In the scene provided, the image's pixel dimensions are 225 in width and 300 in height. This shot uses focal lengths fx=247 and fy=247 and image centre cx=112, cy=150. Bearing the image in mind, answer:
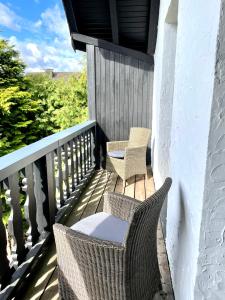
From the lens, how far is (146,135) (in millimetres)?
4238

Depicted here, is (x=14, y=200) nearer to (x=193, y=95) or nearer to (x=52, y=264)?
(x=52, y=264)

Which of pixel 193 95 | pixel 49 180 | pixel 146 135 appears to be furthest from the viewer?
pixel 146 135

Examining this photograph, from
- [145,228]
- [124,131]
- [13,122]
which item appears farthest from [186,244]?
[13,122]

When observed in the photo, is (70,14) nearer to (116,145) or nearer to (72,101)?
(116,145)

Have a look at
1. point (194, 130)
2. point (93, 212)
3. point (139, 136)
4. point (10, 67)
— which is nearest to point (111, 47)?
point (139, 136)

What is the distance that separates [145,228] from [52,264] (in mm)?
1121

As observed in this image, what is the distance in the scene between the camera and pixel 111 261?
1.25 metres

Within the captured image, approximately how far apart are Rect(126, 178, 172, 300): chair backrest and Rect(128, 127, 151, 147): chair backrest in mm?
2821

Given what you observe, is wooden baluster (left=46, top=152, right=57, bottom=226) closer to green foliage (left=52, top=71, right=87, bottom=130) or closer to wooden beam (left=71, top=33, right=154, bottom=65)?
wooden beam (left=71, top=33, right=154, bottom=65)

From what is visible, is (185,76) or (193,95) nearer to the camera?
(193,95)

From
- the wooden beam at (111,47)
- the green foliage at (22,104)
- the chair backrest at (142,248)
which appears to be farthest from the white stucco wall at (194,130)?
the green foliage at (22,104)

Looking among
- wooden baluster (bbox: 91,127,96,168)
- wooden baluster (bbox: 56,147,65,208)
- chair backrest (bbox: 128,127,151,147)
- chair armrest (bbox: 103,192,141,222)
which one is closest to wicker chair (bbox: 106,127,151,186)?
chair backrest (bbox: 128,127,151,147)

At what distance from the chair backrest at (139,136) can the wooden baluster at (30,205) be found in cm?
259

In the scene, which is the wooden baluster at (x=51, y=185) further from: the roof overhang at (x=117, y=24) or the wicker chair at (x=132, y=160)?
the roof overhang at (x=117, y=24)
